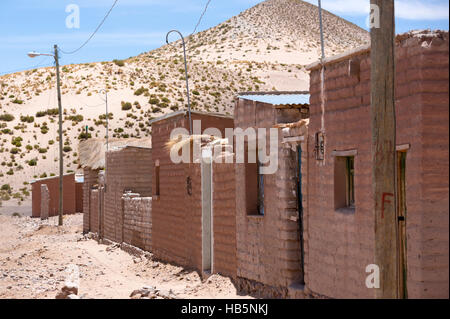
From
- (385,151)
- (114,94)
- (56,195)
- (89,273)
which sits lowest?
(89,273)

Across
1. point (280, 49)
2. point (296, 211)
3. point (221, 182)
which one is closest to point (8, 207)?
point (221, 182)

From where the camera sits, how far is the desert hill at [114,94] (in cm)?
5872

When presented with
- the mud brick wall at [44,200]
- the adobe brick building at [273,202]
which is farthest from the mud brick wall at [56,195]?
the adobe brick building at [273,202]

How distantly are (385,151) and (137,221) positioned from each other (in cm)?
1588

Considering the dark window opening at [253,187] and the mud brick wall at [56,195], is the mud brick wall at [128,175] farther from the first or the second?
the mud brick wall at [56,195]

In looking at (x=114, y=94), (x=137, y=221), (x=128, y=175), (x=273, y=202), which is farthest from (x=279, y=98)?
(x=114, y=94)

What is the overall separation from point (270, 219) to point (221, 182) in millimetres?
2617

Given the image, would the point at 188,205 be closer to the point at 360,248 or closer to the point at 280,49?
the point at 360,248

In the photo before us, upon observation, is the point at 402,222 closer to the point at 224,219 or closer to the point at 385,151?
the point at 385,151

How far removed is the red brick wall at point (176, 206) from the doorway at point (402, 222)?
7957 millimetres

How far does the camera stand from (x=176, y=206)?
18047mm

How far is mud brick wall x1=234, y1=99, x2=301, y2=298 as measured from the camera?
37.9 ft

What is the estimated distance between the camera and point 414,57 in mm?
7855

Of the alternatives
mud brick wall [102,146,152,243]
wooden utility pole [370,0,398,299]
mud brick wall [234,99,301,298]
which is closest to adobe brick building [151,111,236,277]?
mud brick wall [234,99,301,298]
